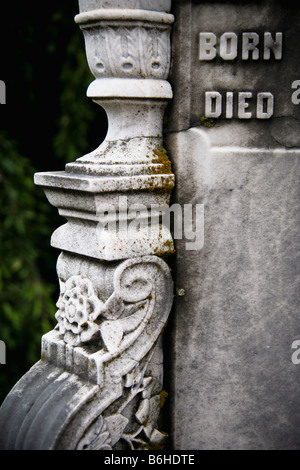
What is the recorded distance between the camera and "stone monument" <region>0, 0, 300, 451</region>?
145 centimetres

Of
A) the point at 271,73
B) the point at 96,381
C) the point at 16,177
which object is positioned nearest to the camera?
the point at 96,381

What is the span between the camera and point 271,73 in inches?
60.8

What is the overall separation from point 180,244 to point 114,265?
8.6 inches

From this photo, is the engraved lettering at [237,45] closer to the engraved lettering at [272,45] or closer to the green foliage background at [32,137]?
the engraved lettering at [272,45]

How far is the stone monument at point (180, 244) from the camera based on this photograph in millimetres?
1447

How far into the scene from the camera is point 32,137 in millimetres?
3488

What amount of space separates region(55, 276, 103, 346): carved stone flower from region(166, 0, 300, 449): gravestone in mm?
260

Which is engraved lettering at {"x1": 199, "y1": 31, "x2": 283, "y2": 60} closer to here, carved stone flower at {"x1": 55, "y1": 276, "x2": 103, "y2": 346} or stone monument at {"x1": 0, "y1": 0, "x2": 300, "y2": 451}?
stone monument at {"x1": 0, "y1": 0, "x2": 300, "y2": 451}

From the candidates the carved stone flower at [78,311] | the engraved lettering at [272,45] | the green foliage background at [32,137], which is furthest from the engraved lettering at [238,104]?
the green foliage background at [32,137]

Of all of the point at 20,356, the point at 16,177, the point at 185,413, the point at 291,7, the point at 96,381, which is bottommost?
the point at 20,356

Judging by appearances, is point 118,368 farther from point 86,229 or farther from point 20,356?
point 20,356

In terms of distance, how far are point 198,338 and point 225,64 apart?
767mm

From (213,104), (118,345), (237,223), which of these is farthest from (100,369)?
(213,104)

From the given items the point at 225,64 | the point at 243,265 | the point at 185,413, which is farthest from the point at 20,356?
the point at 225,64
